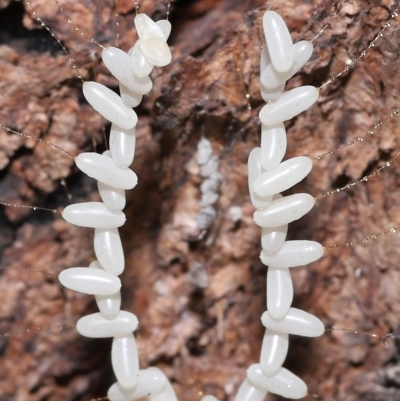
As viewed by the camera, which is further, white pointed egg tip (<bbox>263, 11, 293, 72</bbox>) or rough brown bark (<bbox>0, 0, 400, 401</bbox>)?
rough brown bark (<bbox>0, 0, 400, 401</bbox>)

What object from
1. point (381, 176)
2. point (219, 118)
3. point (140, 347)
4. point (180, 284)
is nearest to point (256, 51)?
point (219, 118)

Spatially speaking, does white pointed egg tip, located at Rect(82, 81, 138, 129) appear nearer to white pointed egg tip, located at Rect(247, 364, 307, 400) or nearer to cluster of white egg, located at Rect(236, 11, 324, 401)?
cluster of white egg, located at Rect(236, 11, 324, 401)

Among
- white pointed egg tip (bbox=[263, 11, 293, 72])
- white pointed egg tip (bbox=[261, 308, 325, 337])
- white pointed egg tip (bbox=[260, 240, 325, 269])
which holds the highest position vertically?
white pointed egg tip (bbox=[263, 11, 293, 72])

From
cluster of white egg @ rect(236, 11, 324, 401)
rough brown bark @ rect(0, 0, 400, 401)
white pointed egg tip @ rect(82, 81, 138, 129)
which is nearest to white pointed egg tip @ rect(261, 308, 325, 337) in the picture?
A: cluster of white egg @ rect(236, 11, 324, 401)

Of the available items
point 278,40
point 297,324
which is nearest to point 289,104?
point 278,40

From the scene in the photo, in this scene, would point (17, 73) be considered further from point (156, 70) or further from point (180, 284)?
point (180, 284)
